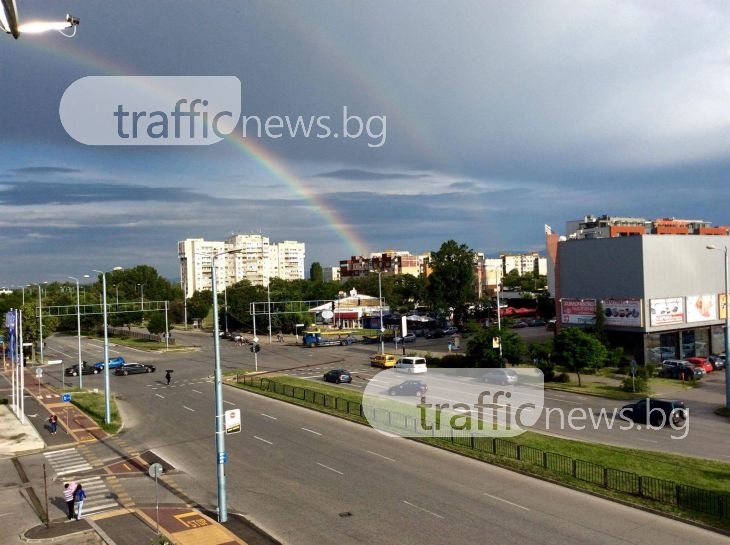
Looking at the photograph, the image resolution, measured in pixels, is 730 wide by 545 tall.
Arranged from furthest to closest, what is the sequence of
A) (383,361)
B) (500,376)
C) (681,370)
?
(383,361) → (681,370) → (500,376)

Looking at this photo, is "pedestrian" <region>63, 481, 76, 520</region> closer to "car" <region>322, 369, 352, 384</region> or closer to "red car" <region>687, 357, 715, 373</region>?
"car" <region>322, 369, 352, 384</region>

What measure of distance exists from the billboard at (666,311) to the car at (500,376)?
16.8 meters

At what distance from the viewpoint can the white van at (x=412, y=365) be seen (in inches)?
2066

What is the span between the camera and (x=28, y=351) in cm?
7894

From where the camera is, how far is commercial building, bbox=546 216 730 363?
188 feet

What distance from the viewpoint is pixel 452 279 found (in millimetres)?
99188

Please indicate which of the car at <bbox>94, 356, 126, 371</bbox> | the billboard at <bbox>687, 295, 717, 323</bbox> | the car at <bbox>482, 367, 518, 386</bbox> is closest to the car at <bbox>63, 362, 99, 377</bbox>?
the car at <bbox>94, 356, 126, 371</bbox>

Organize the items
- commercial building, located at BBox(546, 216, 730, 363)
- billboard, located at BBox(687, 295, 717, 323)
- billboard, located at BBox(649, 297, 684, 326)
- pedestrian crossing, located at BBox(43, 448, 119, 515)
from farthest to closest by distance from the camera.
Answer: billboard, located at BBox(687, 295, 717, 323) → commercial building, located at BBox(546, 216, 730, 363) → billboard, located at BBox(649, 297, 684, 326) → pedestrian crossing, located at BBox(43, 448, 119, 515)

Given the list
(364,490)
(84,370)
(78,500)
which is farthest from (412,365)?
(78,500)

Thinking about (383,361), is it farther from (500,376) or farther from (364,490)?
(364,490)

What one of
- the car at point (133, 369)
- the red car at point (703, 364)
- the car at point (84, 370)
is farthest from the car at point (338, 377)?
the red car at point (703, 364)

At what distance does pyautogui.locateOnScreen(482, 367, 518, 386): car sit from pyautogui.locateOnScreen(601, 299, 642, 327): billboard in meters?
15.2

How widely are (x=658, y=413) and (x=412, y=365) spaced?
22344mm

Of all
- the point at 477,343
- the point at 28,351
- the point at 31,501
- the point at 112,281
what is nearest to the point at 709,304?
the point at 477,343
